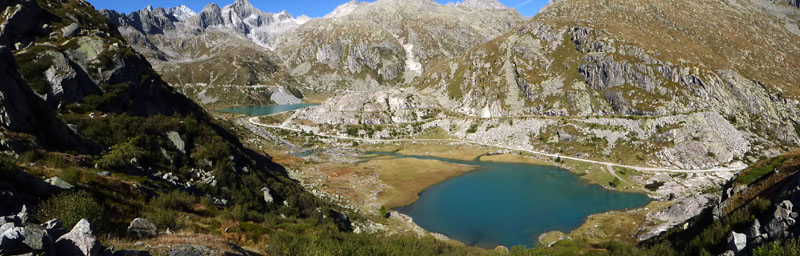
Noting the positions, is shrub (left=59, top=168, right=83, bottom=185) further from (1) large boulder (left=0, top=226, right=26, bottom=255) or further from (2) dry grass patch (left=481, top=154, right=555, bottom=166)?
(2) dry grass patch (left=481, top=154, right=555, bottom=166)

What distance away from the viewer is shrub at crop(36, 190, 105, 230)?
13.4 m

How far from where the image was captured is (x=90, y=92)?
129 feet

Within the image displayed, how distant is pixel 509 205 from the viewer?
237 feet

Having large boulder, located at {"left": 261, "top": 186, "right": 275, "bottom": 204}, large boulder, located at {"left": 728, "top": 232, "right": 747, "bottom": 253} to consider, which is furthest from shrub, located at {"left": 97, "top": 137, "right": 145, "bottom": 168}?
large boulder, located at {"left": 728, "top": 232, "right": 747, "bottom": 253}

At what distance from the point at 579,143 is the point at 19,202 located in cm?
13794

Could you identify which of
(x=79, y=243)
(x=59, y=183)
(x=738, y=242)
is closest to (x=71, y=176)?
(x=59, y=183)

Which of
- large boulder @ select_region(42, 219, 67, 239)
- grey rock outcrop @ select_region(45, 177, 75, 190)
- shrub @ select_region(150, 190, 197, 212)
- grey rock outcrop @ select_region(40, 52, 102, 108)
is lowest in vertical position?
shrub @ select_region(150, 190, 197, 212)

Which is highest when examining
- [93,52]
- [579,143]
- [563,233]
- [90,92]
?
[93,52]

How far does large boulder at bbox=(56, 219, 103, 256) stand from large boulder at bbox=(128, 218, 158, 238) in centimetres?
662

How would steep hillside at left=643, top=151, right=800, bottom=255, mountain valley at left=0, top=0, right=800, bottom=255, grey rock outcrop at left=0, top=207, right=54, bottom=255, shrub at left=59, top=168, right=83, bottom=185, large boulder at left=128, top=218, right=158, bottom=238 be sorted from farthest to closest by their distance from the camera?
mountain valley at left=0, top=0, right=800, bottom=255 < shrub at left=59, top=168, right=83, bottom=185 < steep hillside at left=643, top=151, right=800, bottom=255 < large boulder at left=128, top=218, right=158, bottom=238 < grey rock outcrop at left=0, top=207, right=54, bottom=255

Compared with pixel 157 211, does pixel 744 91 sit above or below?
above

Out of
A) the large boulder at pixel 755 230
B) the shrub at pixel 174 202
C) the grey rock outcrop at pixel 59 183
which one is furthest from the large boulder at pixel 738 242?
the grey rock outcrop at pixel 59 183

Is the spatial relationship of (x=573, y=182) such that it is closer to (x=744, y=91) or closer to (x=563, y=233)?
(x=563, y=233)

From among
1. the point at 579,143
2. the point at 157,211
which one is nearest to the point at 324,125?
the point at 579,143
